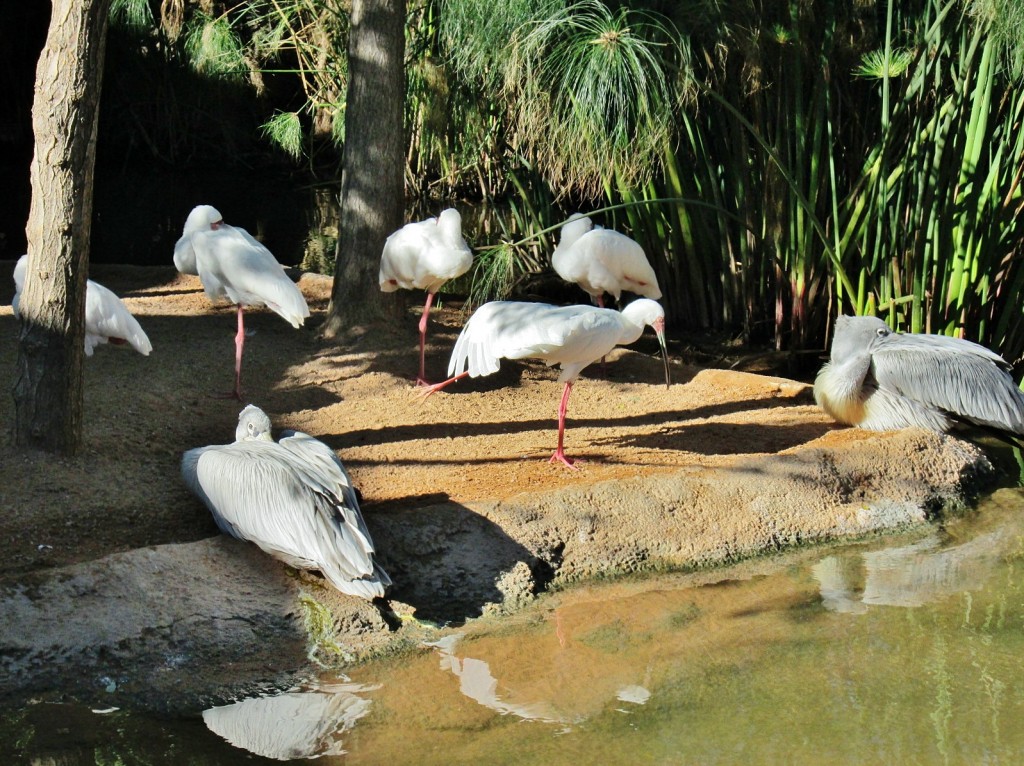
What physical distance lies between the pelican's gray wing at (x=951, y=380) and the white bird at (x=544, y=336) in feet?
4.71

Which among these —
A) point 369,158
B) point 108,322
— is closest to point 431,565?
point 108,322

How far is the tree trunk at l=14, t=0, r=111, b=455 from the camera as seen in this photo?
14.4 ft

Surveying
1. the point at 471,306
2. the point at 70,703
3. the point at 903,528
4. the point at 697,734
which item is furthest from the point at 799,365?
the point at 70,703

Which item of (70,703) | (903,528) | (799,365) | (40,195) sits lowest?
(70,703)

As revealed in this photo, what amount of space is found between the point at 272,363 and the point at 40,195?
243cm

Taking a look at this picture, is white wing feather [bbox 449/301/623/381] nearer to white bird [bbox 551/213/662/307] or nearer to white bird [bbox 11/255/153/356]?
white bird [bbox 11/255/153/356]

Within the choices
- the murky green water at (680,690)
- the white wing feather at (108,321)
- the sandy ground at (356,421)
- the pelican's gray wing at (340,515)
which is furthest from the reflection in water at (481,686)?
the white wing feather at (108,321)

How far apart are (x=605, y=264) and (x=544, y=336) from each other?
232cm

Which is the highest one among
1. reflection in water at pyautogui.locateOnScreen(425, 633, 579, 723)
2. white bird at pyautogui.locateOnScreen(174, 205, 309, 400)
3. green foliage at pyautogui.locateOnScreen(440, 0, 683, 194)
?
green foliage at pyautogui.locateOnScreen(440, 0, 683, 194)

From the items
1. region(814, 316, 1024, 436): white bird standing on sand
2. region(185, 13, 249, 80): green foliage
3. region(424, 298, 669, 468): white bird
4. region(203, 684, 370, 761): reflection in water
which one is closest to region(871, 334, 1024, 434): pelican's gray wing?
region(814, 316, 1024, 436): white bird standing on sand

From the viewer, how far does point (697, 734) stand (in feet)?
11.1

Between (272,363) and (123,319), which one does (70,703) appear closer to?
(123,319)

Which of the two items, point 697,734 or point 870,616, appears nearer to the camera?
point 697,734

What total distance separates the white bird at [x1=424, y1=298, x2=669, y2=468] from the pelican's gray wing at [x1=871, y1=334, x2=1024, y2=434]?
1435 mm
